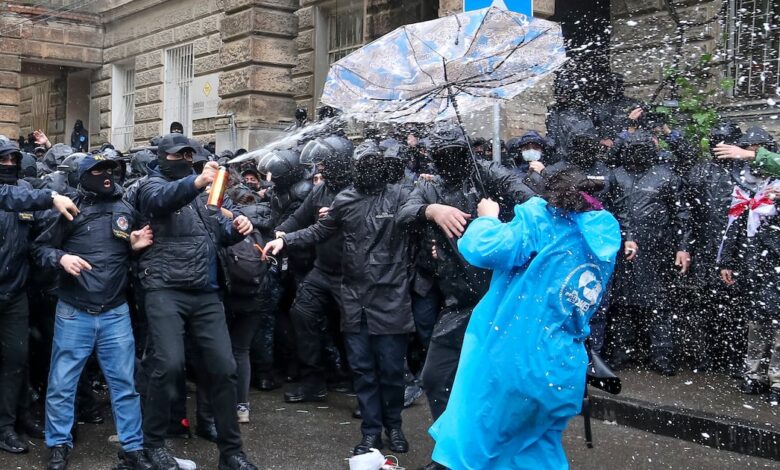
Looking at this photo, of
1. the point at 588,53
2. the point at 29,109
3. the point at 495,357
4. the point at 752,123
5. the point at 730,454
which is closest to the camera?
the point at 495,357

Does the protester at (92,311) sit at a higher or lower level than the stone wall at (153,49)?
lower

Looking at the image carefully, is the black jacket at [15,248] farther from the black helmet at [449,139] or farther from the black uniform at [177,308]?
the black helmet at [449,139]

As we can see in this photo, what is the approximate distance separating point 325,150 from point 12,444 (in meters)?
3.35

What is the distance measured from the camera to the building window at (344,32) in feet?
56.2

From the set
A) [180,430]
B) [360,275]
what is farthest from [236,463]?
[360,275]

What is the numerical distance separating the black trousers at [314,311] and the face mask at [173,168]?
6.62 feet

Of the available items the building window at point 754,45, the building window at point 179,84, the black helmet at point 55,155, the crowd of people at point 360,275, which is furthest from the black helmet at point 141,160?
the building window at point 179,84

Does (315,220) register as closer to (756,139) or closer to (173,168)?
(173,168)

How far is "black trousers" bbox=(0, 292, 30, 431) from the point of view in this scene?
245 inches

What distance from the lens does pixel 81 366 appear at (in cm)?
585

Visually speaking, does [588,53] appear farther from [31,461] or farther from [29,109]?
[29,109]

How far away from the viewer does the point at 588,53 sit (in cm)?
1301

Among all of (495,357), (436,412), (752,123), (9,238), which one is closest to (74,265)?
(9,238)

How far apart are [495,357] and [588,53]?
9542 mm
